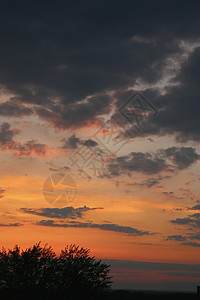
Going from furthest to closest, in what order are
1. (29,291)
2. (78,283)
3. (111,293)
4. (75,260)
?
(75,260)
(78,283)
(111,293)
(29,291)

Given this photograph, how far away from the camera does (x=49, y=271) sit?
70.2m

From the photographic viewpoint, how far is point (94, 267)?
6988 centimetres

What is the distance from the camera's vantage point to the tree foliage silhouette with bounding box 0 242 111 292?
68250 millimetres

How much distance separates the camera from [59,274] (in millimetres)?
70312

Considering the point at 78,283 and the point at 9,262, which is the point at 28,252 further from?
the point at 78,283

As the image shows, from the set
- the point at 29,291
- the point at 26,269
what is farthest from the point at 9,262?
the point at 29,291

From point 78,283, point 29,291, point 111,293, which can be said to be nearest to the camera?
point 29,291

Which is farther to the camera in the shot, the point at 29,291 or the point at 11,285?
the point at 11,285

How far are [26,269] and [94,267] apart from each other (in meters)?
10.7

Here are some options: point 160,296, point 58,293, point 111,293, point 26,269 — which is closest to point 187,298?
point 160,296

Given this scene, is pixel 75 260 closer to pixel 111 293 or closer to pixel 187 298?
pixel 111 293

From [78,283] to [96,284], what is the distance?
3.27 m

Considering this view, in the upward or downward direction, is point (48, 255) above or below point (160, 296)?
above

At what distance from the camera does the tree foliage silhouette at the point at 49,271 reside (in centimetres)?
6825
